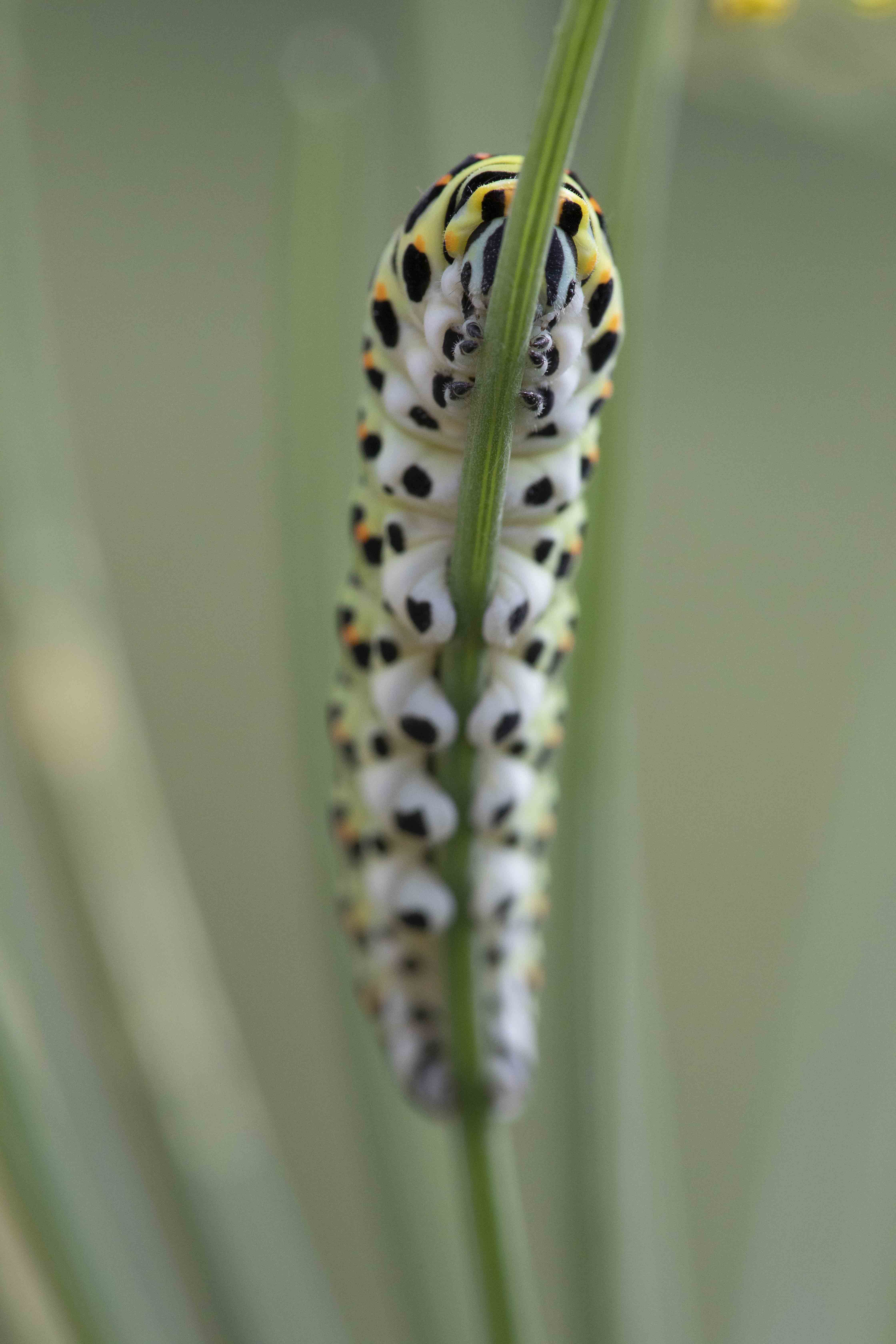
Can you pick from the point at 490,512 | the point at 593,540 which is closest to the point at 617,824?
the point at 593,540

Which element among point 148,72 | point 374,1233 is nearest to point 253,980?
point 374,1233

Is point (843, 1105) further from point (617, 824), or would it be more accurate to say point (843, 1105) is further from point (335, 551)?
point (335, 551)

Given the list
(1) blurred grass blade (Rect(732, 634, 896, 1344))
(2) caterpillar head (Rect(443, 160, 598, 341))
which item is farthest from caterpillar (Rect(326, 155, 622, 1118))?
(1) blurred grass blade (Rect(732, 634, 896, 1344))

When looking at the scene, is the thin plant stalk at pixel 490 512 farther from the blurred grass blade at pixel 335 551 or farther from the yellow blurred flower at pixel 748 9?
the yellow blurred flower at pixel 748 9

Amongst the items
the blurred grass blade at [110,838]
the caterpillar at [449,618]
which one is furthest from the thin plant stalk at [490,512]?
the blurred grass blade at [110,838]

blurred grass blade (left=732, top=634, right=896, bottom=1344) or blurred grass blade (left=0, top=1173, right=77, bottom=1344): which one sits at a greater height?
blurred grass blade (left=0, top=1173, right=77, bottom=1344)

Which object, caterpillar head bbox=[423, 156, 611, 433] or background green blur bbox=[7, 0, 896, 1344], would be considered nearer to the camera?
caterpillar head bbox=[423, 156, 611, 433]

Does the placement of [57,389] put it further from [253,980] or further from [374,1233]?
[253,980]

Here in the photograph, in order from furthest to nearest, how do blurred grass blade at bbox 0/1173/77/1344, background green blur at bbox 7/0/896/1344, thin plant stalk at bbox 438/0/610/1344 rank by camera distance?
background green blur at bbox 7/0/896/1344
blurred grass blade at bbox 0/1173/77/1344
thin plant stalk at bbox 438/0/610/1344

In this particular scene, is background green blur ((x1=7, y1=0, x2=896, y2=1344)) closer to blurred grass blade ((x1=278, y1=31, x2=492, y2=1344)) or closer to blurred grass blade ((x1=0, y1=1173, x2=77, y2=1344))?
blurred grass blade ((x1=278, y1=31, x2=492, y2=1344))
